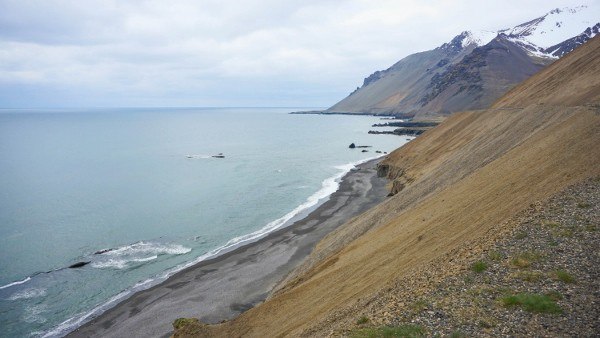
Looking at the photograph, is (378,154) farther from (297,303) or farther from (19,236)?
(297,303)

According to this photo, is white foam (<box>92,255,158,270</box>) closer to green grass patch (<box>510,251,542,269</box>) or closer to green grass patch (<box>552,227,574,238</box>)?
green grass patch (<box>510,251,542,269</box>)

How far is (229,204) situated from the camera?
59.3m

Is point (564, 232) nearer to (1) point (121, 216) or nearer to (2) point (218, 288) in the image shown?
(2) point (218, 288)

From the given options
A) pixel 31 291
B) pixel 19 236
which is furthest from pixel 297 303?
pixel 19 236

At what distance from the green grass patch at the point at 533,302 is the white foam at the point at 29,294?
1312 inches

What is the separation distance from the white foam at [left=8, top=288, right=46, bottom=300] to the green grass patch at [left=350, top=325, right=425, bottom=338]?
98.2 ft

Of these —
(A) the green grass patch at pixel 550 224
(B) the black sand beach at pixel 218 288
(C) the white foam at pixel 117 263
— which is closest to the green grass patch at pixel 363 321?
(A) the green grass patch at pixel 550 224

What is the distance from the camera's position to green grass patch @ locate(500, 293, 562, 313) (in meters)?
11.9

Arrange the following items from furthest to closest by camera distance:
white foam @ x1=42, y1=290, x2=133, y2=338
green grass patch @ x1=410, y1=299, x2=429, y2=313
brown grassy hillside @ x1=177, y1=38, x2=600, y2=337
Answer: white foam @ x1=42, y1=290, x2=133, y2=338 < brown grassy hillside @ x1=177, y1=38, x2=600, y2=337 < green grass patch @ x1=410, y1=299, x2=429, y2=313

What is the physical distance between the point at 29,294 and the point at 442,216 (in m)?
31.1

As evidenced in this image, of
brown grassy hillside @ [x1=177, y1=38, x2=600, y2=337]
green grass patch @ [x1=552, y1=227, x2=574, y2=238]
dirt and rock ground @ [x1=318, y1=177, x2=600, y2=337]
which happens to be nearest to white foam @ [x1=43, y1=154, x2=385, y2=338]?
brown grassy hillside @ [x1=177, y1=38, x2=600, y2=337]

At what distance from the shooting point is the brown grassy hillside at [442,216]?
18.8m

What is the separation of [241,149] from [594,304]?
387ft

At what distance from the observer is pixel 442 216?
936 inches
